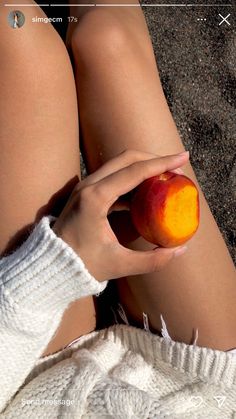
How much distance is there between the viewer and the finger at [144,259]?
2.06 ft

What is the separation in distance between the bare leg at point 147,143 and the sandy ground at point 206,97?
11.7 inches

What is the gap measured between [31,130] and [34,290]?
200 millimetres

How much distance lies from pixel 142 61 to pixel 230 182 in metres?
0.37

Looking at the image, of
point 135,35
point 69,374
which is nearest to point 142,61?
point 135,35

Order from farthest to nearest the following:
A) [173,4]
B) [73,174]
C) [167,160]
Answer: [173,4] < [73,174] < [167,160]

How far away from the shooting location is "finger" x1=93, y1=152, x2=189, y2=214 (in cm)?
60

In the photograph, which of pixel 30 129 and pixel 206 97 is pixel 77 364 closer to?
pixel 30 129

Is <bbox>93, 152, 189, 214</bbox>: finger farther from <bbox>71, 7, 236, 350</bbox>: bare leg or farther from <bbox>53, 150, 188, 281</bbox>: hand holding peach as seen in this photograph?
<bbox>71, 7, 236, 350</bbox>: bare leg

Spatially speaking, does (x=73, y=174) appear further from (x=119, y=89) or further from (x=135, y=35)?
(x=135, y=35)

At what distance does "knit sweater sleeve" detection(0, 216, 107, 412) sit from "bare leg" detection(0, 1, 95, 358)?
0.16 ft

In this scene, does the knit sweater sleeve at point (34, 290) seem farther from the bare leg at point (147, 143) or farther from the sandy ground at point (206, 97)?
the sandy ground at point (206, 97)

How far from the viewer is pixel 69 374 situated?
69 centimetres

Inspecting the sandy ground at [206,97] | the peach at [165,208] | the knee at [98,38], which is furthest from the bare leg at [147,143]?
the sandy ground at [206,97]

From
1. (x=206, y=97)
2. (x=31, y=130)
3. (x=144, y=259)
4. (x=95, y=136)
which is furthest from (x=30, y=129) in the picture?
(x=206, y=97)
